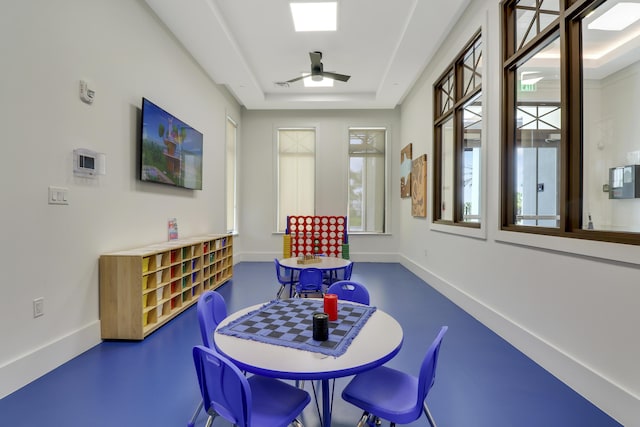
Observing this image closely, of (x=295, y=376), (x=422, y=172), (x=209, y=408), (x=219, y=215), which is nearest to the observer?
(x=295, y=376)

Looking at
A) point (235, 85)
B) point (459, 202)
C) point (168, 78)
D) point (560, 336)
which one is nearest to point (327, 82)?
point (235, 85)

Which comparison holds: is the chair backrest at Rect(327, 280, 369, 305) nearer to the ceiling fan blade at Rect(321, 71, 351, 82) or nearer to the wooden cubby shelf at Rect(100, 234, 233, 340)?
the wooden cubby shelf at Rect(100, 234, 233, 340)

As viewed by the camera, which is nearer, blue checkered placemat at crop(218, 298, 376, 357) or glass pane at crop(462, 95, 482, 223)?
blue checkered placemat at crop(218, 298, 376, 357)

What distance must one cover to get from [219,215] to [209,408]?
5.04m

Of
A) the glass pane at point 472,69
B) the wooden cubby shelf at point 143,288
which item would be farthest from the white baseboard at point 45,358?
the glass pane at point 472,69

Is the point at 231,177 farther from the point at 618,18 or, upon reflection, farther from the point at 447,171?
the point at 618,18

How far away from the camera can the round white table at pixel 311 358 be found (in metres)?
1.17

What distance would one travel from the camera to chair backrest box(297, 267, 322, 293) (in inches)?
141

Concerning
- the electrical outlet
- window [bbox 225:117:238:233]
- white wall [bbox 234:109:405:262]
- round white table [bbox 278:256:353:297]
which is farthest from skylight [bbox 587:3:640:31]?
window [bbox 225:117:238:233]

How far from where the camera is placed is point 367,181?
302 inches

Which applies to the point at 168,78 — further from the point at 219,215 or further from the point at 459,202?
the point at 459,202

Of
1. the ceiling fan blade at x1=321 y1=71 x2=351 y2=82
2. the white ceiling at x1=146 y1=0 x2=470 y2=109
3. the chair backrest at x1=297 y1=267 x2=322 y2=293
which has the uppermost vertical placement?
the white ceiling at x1=146 y1=0 x2=470 y2=109

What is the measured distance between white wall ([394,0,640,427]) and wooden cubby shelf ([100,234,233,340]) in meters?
3.45

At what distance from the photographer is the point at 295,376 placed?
1157 millimetres
